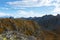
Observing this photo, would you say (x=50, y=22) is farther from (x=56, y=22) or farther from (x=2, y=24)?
(x=2, y=24)

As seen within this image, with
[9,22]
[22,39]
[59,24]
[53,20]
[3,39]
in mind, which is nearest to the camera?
[3,39]

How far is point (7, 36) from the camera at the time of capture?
19578 mm

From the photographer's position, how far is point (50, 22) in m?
94.2

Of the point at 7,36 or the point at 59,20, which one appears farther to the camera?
the point at 59,20

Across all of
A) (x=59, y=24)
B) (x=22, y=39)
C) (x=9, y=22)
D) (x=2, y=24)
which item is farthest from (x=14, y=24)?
(x=59, y=24)

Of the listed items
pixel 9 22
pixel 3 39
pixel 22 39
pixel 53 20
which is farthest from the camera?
pixel 53 20

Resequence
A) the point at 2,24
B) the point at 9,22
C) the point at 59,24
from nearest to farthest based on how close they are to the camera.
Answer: the point at 2,24 < the point at 9,22 < the point at 59,24

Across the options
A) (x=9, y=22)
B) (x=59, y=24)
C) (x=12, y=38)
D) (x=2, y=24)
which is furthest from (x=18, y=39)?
(x=59, y=24)

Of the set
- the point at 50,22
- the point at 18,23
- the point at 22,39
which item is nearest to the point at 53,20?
the point at 50,22

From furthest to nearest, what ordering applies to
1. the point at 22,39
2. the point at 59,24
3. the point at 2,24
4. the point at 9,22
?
the point at 59,24, the point at 9,22, the point at 2,24, the point at 22,39

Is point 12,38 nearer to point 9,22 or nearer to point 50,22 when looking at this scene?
point 9,22

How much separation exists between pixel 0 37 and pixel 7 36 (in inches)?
35.1

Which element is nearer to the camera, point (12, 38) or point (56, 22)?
point (12, 38)

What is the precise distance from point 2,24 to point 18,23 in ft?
16.9
